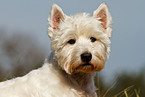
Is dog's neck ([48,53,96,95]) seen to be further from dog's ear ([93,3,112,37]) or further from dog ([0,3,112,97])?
dog's ear ([93,3,112,37])

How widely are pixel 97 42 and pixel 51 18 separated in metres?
1.29

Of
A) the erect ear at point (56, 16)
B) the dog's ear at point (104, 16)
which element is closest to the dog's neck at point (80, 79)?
the erect ear at point (56, 16)

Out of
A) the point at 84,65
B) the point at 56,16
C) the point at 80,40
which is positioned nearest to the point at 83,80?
Result: the point at 84,65

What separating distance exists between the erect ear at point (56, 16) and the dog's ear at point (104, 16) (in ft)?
2.86

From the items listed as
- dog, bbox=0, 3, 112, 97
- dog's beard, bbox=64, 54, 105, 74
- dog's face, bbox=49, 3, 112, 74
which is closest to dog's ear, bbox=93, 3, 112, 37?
dog's face, bbox=49, 3, 112, 74

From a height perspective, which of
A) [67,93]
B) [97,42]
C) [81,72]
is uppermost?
[97,42]

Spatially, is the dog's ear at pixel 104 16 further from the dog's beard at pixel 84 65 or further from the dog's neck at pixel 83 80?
the dog's neck at pixel 83 80

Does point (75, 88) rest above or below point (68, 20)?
below

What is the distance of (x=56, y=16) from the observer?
670cm

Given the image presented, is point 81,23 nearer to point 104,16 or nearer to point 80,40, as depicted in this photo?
point 80,40

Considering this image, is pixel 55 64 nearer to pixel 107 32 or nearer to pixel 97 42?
pixel 97 42

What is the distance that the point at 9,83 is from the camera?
6.76 m

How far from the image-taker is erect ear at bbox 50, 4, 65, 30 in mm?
6598

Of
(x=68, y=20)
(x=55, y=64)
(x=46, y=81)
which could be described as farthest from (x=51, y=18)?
(x=46, y=81)
